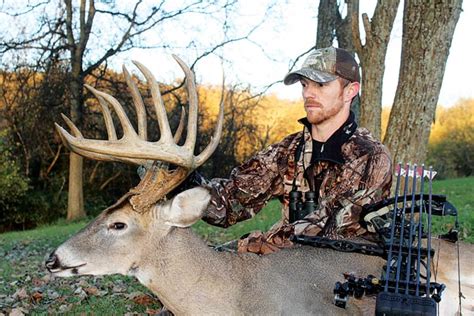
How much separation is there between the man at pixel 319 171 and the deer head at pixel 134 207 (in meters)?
0.77

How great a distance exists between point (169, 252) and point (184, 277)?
0.54 feet

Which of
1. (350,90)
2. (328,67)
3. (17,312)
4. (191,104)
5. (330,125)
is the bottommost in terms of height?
(17,312)

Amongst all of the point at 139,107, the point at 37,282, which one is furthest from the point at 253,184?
the point at 37,282

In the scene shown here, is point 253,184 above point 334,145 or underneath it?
underneath

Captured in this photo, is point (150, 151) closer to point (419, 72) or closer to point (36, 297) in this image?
point (36, 297)

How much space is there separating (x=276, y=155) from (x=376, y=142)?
77cm

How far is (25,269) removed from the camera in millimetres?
9031

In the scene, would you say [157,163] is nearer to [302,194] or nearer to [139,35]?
[302,194]

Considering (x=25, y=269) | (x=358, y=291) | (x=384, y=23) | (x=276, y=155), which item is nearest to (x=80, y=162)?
(x=25, y=269)

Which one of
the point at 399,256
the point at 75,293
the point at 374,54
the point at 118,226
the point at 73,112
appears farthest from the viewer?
the point at 73,112

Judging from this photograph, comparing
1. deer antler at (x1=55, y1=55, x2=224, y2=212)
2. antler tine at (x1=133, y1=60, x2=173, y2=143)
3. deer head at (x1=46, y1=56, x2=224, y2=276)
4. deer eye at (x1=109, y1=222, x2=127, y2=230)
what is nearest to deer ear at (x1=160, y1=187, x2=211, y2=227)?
deer head at (x1=46, y1=56, x2=224, y2=276)

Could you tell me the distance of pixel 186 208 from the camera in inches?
143

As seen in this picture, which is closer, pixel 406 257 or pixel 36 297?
pixel 406 257

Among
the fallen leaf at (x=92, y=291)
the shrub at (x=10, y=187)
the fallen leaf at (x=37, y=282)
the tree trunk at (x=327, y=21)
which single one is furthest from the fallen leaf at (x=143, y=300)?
Answer: the shrub at (x=10, y=187)
